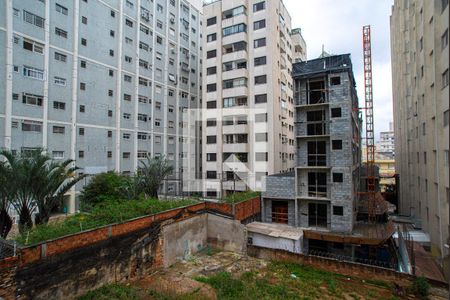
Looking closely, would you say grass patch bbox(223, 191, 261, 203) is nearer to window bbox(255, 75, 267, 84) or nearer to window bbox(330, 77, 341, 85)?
window bbox(330, 77, 341, 85)

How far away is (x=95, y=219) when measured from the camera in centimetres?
1302

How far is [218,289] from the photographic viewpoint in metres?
11.9

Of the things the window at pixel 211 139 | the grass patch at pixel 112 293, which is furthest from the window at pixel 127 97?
the grass patch at pixel 112 293

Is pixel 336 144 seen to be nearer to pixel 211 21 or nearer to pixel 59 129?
pixel 211 21

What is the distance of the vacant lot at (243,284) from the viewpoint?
37.1ft

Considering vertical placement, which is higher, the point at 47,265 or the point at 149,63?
the point at 149,63

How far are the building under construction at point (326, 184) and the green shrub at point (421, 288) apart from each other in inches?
195

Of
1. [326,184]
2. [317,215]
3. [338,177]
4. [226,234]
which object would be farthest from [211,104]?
[226,234]

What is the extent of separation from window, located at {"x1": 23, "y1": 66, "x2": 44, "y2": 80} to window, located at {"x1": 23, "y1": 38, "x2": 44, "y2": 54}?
1.78m

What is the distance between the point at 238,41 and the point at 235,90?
238 inches

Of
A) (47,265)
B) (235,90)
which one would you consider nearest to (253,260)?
(47,265)

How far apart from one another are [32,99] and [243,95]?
21.4m

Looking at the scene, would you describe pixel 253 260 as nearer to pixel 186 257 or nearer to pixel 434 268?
pixel 186 257

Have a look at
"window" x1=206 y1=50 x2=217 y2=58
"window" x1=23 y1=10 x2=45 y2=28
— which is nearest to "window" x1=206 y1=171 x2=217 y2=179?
"window" x1=206 y1=50 x2=217 y2=58
